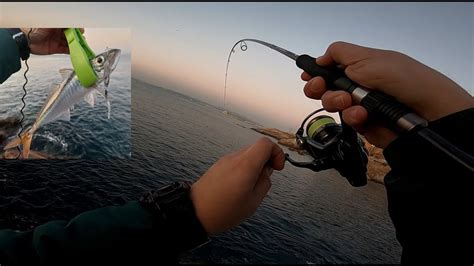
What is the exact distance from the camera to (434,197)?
26.0 inches

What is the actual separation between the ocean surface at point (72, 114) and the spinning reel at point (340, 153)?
18.6 ft

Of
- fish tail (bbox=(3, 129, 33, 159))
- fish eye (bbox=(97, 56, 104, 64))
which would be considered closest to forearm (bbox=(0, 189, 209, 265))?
fish eye (bbox=(97, 56, 104, 64))

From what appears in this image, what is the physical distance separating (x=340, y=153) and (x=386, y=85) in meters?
0.39

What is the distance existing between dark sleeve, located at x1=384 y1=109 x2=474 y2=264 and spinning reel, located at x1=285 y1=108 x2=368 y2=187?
0.37 metres

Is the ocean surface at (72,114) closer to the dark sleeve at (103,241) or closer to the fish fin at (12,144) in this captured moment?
the fish fin at (12,144)

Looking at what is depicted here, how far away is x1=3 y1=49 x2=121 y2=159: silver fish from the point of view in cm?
421

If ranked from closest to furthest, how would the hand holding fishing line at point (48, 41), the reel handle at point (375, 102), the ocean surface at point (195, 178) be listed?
1. the reel handle at point (375, 102)
2. the hand holding fishing line at point (48, 41)
3. the ocean surface at point (195, 178)

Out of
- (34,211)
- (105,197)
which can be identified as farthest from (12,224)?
(105,197)

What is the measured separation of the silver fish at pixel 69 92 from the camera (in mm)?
4211

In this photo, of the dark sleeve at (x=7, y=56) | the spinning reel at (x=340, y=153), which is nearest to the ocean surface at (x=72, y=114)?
the dark sleeve at (x=7, y=56)

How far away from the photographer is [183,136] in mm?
22578

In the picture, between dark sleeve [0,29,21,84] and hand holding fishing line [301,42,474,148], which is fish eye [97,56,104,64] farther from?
hand holding fishing line [301,42,474,148]

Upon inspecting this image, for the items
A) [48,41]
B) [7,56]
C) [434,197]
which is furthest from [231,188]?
[48,41]

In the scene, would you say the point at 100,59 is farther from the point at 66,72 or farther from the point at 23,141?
the point at 23,141
